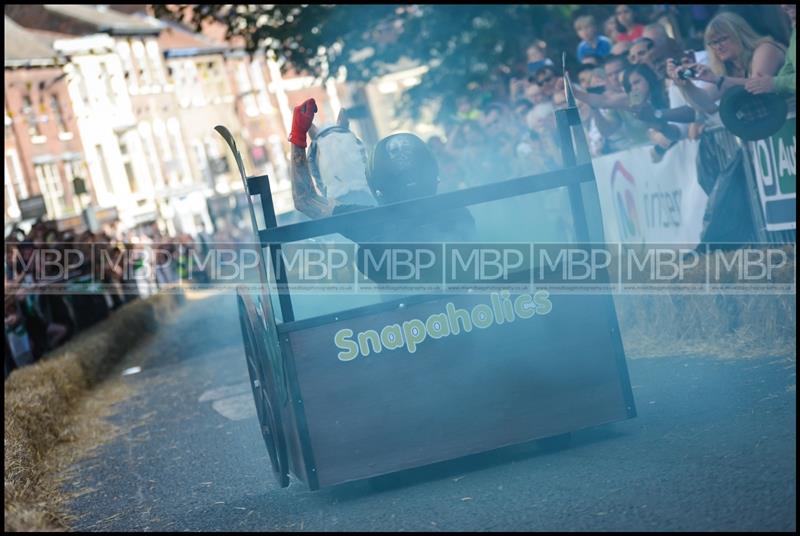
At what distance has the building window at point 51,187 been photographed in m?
54.3

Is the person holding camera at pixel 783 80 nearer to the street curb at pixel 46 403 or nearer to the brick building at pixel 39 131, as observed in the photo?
the street curb at pixel 46 403

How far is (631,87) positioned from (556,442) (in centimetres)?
537

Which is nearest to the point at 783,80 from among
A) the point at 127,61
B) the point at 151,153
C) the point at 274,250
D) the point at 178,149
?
the point at 274,250

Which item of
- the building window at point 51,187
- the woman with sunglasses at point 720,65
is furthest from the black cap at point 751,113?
the building window at point 51,187

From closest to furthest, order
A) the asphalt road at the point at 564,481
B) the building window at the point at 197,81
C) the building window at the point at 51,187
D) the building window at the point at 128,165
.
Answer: the asphalt road at the point at 564,481 < the building window at the point at 51,187 < the building window at the point at 128,165 < the building window at the point at 197,81

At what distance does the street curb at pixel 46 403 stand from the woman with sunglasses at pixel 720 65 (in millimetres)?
5306

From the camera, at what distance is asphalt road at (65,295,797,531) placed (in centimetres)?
543

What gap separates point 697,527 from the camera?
16.3ft

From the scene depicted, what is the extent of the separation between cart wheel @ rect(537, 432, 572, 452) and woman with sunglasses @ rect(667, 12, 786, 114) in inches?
142

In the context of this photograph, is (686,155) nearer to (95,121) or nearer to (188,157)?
(95,121)

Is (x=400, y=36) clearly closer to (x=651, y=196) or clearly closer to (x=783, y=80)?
(x=651, y=196)

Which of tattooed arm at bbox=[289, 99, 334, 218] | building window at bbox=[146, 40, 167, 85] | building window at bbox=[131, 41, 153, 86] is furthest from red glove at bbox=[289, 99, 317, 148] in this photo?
building window at bbox=[146, 40, 167, 85]

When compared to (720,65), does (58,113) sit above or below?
above

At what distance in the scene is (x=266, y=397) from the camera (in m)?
7.39
